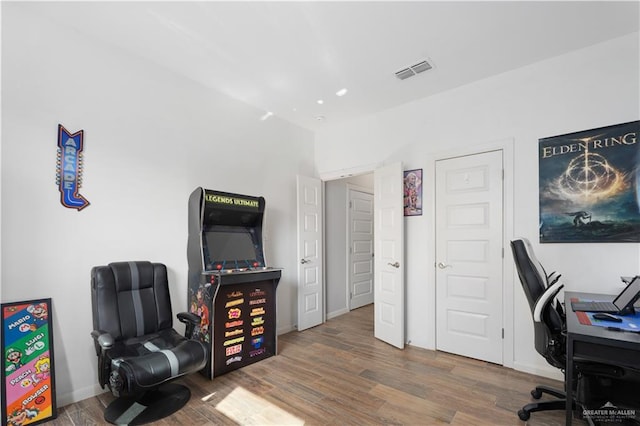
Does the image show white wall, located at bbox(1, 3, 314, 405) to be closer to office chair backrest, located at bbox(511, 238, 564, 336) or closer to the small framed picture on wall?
the small framed picture on wall

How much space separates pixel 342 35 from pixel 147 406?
3.39 meters

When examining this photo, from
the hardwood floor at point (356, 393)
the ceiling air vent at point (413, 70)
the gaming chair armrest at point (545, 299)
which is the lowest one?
the hardwood floor at point (356, 393)

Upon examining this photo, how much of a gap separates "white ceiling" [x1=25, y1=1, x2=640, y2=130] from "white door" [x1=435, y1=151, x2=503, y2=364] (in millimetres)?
1065

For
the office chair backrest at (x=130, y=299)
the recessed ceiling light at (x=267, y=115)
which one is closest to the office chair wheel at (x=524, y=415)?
the office chair backrest at (x=130, y=299)

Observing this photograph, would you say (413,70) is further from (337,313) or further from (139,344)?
(337,313)

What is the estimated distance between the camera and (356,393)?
2.52m

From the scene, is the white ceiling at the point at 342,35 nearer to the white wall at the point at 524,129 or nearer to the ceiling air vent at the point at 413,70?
the ceiling air vent at the point at 413,70

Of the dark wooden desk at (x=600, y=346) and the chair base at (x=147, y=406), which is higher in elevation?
the dark wooden desk at (x=600, y=346)

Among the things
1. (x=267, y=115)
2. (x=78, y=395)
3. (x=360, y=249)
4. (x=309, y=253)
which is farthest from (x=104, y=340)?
(x=360, y=249)

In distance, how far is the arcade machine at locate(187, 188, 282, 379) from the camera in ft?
9.28

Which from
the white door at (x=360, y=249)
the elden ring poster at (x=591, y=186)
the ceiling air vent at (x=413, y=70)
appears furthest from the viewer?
the white door at (x=360, y=249)

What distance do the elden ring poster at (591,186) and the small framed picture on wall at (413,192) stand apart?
122 cm

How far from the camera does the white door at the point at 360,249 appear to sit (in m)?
5.46

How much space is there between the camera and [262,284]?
3.28m
